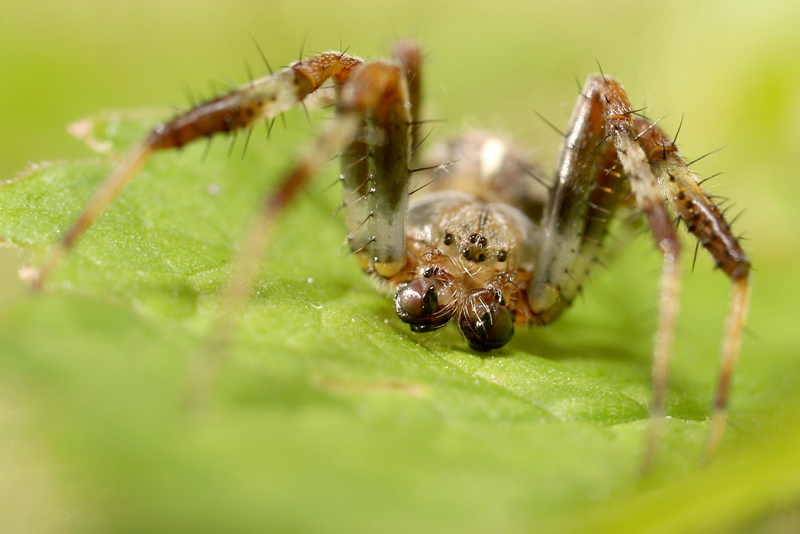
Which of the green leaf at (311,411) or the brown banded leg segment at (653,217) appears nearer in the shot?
Result: the green leaf at (311,411)

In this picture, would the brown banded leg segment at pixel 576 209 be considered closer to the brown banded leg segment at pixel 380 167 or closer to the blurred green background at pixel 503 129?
the blurred green background at pixel 503 129

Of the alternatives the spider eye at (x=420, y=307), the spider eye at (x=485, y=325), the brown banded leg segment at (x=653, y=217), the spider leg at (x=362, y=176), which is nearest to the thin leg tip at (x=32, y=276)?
the spider leg at (x=362, y=176)

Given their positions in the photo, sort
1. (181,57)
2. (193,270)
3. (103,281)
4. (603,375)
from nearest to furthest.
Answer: (103,281), (193,270), (603,375), (181,57)

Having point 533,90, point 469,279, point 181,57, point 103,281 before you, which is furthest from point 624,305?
point 181,57

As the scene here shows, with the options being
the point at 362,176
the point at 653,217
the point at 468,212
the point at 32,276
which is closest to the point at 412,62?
the point at 468,212

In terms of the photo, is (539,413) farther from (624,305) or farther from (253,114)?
(624,305)

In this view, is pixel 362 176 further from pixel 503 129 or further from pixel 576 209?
pixel 503 129

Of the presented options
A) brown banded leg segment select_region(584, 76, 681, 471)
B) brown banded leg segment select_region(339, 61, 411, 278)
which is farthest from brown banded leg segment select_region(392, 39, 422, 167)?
brown banded leg segment select_region(584, 76, 681, 471)
